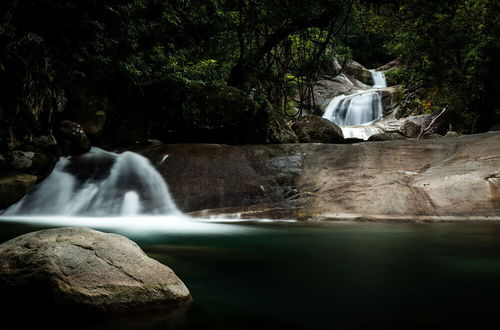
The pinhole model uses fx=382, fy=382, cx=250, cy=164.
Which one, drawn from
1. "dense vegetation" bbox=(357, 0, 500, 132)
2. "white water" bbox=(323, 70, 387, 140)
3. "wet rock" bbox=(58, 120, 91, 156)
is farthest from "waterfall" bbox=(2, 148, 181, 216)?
"white water" bbox=(323, 70, 387, 140)

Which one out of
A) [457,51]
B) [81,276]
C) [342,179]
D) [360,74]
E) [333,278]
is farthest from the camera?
Answer: [360,74]

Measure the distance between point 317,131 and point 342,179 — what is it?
5120 millimetres

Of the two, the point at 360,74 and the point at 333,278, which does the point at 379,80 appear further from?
the point at 333,278

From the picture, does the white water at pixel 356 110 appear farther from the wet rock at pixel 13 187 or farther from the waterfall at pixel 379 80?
the wet rock at pixel 13 187

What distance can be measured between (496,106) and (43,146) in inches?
478

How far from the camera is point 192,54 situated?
11.8 meters

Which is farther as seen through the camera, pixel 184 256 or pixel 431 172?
pixel 431 172

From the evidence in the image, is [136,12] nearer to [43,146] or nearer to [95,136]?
[95,136]

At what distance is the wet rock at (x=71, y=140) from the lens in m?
8.32

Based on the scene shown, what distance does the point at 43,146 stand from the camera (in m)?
7.55

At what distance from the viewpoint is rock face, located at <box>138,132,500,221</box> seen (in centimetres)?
580

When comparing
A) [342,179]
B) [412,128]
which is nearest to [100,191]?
[342,179]

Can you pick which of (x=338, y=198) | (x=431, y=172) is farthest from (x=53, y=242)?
(x=431, y=172)

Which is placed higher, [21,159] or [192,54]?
[192,54]
